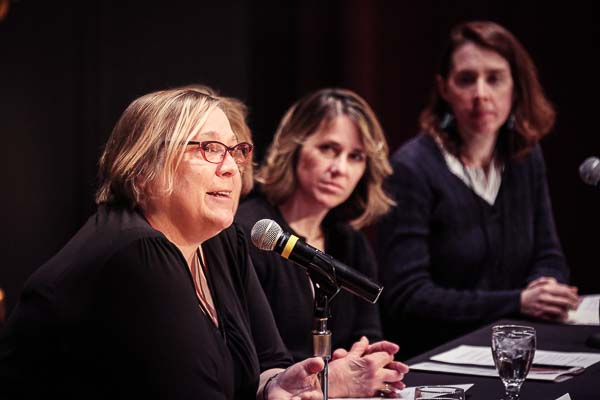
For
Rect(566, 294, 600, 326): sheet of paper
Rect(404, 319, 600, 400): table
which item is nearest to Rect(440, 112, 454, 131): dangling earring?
Rect(566, 294, 600, 326): sheet of paper

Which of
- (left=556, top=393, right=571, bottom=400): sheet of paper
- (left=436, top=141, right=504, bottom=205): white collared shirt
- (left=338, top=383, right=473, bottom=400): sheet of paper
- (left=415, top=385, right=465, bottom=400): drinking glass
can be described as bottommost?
(left=338, top=383, right=473, bottom=400): sheet of paper

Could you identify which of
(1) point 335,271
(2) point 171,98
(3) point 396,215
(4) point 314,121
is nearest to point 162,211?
(2) point 171,98

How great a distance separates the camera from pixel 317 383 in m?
1.92

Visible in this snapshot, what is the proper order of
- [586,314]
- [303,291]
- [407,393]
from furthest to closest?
[586,314]
[303,291]
[407,393]

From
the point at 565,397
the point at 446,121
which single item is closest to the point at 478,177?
the point at 446,121

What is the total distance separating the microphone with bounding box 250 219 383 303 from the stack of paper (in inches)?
22.0

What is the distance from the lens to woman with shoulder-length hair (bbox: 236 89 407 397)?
8.82ft

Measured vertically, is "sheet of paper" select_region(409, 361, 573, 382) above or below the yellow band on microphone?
below

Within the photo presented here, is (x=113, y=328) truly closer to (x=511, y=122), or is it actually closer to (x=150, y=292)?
(x=150, y=292)

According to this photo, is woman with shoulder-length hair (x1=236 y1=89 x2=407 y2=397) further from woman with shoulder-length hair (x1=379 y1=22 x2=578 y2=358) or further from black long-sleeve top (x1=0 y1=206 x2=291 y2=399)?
black long-sleeve top (x1=0 y1=206 x2=291 y2=399)

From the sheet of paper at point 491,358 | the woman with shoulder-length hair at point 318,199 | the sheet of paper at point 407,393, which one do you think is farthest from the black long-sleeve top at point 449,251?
the sheet of paper at point 407,393

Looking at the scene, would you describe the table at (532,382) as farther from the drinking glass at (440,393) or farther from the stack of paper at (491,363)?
the drinking glass at (440,393)

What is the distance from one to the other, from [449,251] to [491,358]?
992 mm

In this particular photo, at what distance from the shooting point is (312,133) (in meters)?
2.87
